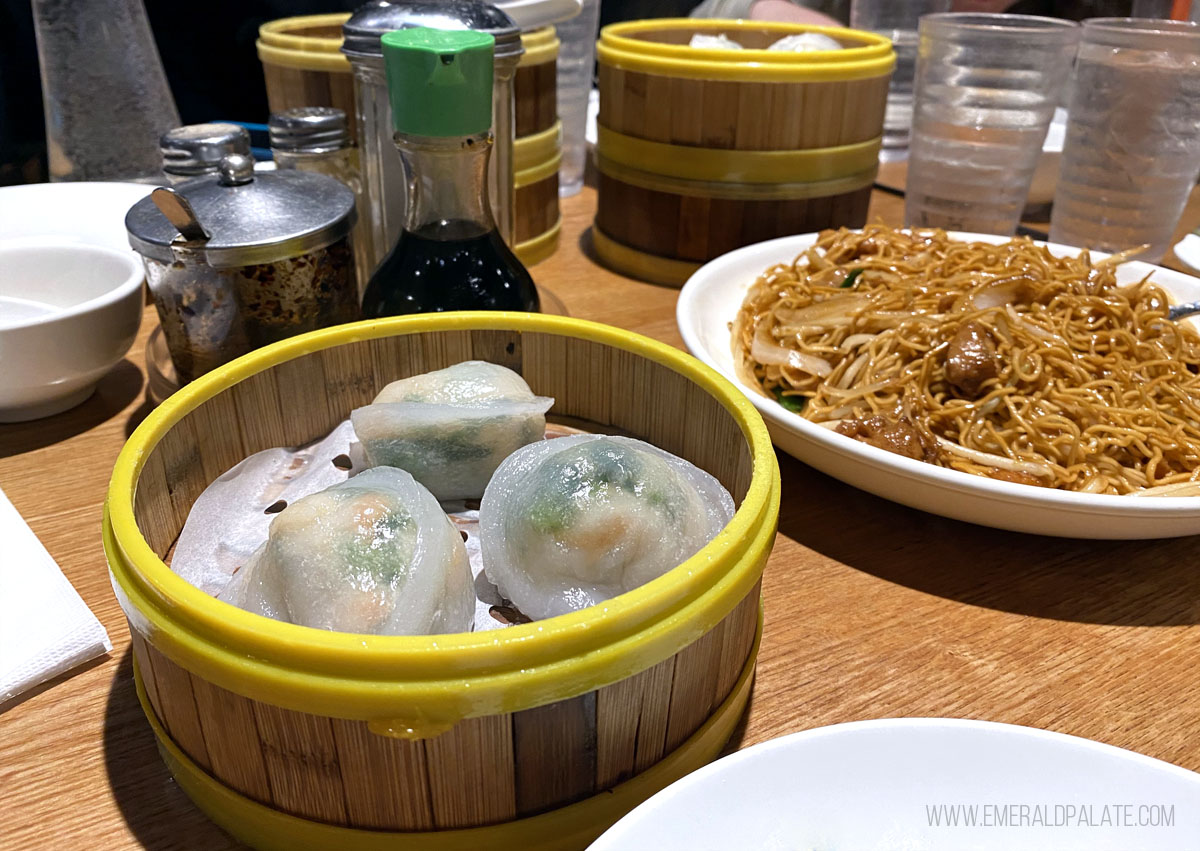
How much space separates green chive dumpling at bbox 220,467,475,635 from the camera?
0.62m

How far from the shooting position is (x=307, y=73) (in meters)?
1.48

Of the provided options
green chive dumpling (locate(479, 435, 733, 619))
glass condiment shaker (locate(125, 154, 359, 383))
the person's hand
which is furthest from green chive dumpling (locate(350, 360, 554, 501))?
the person's hand

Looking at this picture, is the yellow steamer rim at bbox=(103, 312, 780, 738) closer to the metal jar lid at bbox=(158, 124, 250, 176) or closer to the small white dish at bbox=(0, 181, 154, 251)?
the metal jar lid at bbox=(158, 124, 250, 176)

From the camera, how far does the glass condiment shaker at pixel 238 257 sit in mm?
960

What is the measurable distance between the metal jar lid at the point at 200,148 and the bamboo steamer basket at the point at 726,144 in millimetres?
766

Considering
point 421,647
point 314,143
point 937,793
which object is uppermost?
point 314,143

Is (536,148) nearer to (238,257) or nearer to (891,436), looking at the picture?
(238,257)

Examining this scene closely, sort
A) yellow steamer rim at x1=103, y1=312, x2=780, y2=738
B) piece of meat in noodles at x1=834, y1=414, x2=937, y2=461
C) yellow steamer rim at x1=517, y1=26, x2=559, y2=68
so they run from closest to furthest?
yellow steamer rim at x1=103, y1=312, x2=780, y2=738 → piece of meat in noodles at x1=834, y1=414, x2=937, y2=461 → yellow steamer rim at x1=517, y1=26, x2=559, y2=68

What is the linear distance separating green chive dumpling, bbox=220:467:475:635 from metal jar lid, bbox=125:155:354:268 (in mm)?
401

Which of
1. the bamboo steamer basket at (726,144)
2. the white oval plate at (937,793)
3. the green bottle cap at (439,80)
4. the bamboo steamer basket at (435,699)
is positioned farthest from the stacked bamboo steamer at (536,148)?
the white oval plate at (937,793)

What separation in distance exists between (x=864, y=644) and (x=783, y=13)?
2383 mm

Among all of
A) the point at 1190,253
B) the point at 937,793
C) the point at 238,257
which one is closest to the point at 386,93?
the point at 238,257

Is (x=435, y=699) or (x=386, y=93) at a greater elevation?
(x=386, y=93)

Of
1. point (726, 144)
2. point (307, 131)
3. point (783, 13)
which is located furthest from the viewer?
point (783, 13)
